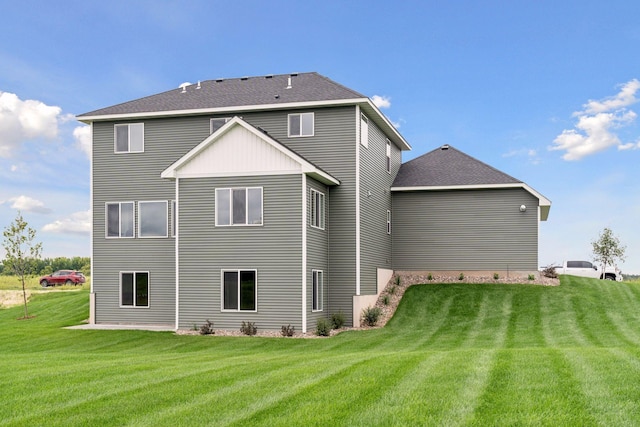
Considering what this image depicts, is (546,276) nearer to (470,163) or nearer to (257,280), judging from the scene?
(470,163)

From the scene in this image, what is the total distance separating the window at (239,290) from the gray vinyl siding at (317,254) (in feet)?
6.08

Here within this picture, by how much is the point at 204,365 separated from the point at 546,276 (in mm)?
22108

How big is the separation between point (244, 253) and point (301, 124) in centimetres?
567

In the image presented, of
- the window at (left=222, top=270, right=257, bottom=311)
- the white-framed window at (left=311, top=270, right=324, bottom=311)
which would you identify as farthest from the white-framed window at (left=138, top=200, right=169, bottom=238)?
the white-framed window at (left=311, top=270, right=324, bottom=311)

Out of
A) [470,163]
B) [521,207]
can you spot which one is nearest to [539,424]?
[521,207]

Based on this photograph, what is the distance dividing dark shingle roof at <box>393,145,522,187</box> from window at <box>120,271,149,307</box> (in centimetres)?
1214

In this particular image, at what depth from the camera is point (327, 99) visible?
2392cm

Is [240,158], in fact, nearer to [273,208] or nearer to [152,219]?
[273,208]

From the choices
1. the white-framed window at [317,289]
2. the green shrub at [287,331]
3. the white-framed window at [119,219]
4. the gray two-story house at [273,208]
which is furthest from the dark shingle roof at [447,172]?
the white-framed window at [119,219]

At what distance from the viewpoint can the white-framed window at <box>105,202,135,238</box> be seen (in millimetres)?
26172

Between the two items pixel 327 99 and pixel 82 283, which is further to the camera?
pixel 82 283

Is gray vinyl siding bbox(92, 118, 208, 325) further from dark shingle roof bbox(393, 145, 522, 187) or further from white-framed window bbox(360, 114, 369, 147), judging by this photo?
dark shingle roof bbox(393, 145, 522, 187)

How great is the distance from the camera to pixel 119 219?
2631cm

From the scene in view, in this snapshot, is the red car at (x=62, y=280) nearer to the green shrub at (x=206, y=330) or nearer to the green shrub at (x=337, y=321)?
the green shrub at (x=206, y=330)
